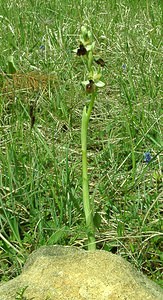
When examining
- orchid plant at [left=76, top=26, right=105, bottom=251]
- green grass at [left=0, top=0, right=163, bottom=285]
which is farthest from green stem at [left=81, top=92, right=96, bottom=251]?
green grass at [left=0, top=0, right=163, bottom=285]

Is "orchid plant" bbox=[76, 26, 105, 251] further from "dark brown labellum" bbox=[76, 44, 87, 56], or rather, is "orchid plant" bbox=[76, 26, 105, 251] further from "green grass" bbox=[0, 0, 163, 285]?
"green grass" bbox=[0, 0, 163, 285]

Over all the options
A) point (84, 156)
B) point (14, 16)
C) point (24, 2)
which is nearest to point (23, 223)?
point (84, 156)

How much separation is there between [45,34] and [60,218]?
194 centimetres

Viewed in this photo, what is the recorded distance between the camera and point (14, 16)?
379 centimetres

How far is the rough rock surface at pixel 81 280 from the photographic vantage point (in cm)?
123

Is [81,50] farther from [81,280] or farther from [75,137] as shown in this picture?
[75,137]

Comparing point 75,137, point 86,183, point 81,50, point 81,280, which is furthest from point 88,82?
point 75,137

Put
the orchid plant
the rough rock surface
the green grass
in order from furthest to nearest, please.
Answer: the green grass < the orchid plant < the rough rock surface

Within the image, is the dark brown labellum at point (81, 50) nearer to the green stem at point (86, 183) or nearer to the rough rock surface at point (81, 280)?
the green stem at point (86, 183)

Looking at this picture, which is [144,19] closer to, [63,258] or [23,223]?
[23,223]

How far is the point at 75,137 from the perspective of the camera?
2.47 m

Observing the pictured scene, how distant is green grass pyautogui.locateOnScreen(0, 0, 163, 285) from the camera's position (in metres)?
1.75

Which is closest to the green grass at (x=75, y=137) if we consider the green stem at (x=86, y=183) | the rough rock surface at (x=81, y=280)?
the green stem at (x=86, y=183)

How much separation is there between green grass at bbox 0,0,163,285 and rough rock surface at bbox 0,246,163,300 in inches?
13.3
